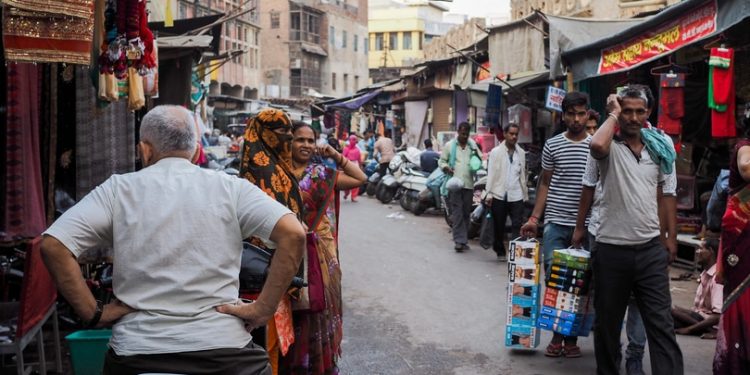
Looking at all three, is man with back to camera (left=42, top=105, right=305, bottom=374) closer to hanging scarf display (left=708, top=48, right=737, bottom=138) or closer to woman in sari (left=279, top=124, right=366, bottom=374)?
woman in sari (left=279, top=124, right=366, bottom=374)

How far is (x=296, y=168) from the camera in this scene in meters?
5.31

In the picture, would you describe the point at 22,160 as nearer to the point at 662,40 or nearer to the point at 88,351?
the point at 88,351

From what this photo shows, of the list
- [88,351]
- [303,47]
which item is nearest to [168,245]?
[88,351]

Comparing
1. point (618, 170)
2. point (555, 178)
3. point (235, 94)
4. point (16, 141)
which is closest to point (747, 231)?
point (618, 170)

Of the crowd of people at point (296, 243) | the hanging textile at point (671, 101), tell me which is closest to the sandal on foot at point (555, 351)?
the crowd of people at point (296, 243)

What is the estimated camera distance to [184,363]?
2.84m

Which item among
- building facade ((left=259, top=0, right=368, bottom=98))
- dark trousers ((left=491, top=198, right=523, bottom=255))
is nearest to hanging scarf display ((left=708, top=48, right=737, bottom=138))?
dark trousers ((left=491, top=198, right=523, bottom=255))

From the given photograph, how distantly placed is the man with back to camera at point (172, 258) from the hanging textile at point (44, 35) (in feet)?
7.04

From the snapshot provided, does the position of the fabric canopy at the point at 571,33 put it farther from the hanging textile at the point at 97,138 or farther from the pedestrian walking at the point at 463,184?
the hanging textile at the point at 97,138

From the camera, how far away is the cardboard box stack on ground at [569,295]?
5.63 m

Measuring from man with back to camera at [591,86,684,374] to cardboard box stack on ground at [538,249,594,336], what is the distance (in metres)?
0.54

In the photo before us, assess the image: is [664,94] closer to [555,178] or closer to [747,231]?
[555,178]

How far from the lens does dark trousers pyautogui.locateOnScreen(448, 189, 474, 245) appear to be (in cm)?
1184

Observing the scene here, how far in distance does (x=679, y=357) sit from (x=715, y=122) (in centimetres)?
466
